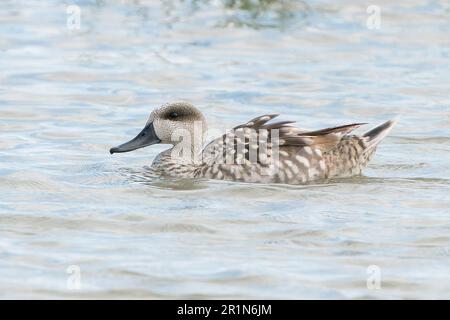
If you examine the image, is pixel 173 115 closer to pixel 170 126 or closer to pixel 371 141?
pixel 170 126

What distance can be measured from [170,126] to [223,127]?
105 inches

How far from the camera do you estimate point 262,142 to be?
11.1 meters

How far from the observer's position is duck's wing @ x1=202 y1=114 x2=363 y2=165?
36.4 feet

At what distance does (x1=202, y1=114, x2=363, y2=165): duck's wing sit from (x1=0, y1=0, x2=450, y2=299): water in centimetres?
30

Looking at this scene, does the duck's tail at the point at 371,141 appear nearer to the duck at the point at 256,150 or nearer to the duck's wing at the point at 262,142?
the duck at the point at 256,150

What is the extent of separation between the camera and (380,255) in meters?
8.88

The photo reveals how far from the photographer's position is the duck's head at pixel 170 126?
1175 cm

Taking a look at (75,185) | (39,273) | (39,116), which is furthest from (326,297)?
(39,116)

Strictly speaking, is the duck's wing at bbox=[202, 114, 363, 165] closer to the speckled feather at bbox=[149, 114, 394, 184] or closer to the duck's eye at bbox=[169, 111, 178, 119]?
the speckled feather at bbox=[149, 114, 394, 184]

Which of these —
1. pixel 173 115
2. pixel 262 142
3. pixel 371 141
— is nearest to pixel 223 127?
pixel 173 115

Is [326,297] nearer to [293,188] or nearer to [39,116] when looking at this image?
[293,188]

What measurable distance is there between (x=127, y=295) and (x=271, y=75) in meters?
9.06

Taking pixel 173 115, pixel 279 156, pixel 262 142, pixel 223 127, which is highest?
pixel 173 115

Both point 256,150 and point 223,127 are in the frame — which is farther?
point 223,127
